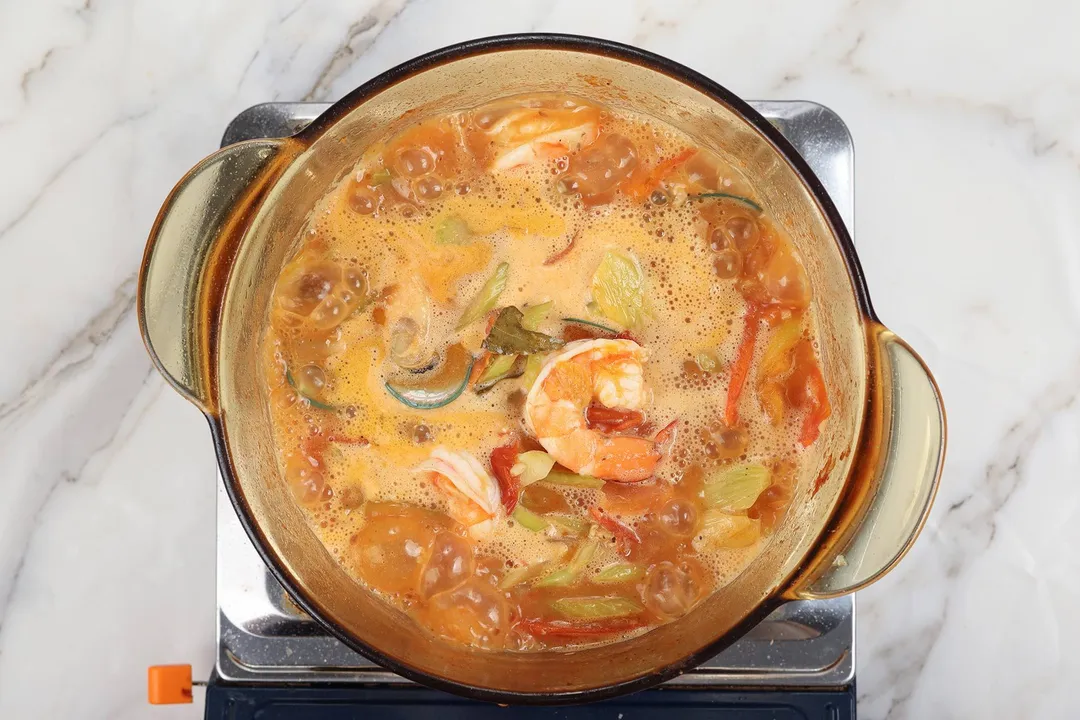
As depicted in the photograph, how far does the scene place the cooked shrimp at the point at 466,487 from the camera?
3.36ft

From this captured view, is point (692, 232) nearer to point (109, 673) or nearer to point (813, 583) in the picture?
point (813, 583)

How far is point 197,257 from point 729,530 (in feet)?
2.21

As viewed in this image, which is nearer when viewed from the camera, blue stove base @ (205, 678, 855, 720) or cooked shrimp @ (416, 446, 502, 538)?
cooked shrimp @ (416, 446, 502, 538)

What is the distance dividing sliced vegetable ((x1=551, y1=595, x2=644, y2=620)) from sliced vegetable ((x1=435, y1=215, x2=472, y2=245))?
452 mm

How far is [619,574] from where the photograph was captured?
104 centimetres

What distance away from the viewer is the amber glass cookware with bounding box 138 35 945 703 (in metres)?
0.85

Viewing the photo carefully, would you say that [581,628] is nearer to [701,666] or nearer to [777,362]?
[701,666]

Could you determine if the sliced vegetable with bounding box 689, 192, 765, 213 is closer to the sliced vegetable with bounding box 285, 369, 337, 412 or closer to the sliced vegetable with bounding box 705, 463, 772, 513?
the sliced vegetable with bounding box 705, 463, 772, 513

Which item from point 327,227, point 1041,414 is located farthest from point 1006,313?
point 327,227

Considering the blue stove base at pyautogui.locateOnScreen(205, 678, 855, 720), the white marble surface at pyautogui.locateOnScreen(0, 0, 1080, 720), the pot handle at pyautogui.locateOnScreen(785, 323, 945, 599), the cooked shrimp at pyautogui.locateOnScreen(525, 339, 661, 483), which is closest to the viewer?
the pot handle at pyautogui.locateOnScreen(785, 323, 945, 599)

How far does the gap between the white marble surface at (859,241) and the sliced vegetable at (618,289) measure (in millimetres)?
433

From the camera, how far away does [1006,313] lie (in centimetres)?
130

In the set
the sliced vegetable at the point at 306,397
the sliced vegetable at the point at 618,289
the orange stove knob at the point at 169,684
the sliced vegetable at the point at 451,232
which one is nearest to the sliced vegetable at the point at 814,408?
the sliced vegetable at the point at 618,289

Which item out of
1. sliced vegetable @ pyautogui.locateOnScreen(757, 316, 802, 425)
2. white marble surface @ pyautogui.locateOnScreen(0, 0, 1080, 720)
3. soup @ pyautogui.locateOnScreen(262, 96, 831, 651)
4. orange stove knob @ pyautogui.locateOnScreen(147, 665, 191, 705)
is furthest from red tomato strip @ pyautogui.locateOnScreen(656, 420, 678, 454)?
orange stove knob @ pyautogui.locateOnScreen(147, 665, 191, 705)
